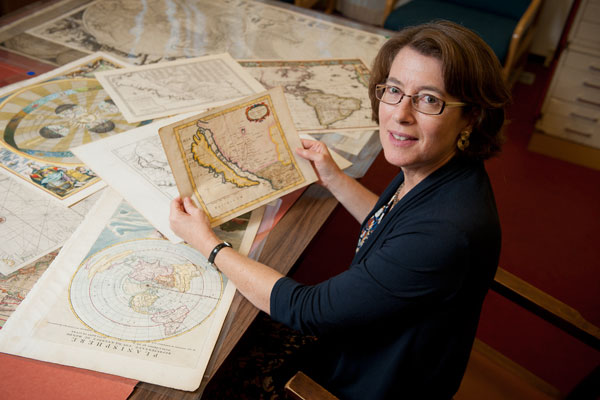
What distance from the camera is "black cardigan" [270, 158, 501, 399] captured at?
2.81ft

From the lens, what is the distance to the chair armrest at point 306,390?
882 millimetres

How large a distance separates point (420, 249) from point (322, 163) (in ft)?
1.49

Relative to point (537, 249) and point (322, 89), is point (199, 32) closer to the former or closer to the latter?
point (322, 89)

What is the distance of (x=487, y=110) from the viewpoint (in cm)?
99

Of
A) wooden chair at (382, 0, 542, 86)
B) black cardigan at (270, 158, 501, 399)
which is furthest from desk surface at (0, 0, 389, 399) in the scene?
wooden chair at (382, 0, 542, 86)

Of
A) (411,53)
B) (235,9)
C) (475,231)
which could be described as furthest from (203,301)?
(235,9)

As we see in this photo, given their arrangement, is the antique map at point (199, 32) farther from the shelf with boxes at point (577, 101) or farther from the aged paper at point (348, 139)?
the shelf with boxes at point (577, 101)

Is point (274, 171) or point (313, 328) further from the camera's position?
point (274, 171)

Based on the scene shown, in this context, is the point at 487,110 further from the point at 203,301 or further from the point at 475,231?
the point at 203,301

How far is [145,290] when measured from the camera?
0.94 meters

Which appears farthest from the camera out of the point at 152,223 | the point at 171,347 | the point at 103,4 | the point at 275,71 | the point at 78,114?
the point at 103,4

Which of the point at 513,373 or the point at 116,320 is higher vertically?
the point at 116,320

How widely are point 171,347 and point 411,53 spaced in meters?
0.74

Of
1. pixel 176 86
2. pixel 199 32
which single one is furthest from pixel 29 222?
pixel 199 32
